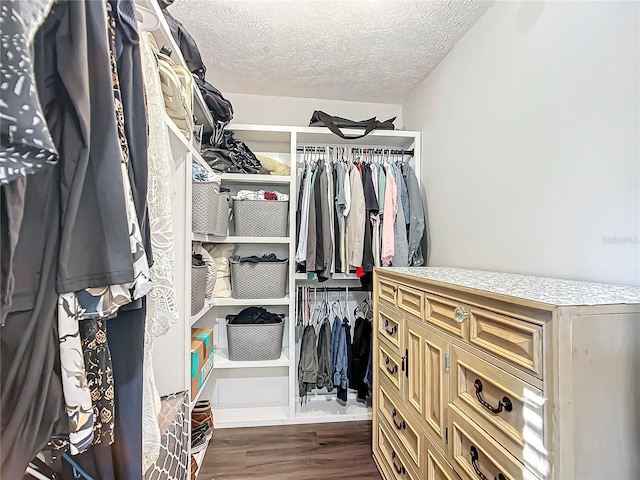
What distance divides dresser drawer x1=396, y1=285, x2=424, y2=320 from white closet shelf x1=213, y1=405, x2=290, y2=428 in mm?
1334

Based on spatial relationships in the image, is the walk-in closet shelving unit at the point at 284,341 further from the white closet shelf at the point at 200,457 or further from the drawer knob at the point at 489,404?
the drawer knob at the point at 489,404

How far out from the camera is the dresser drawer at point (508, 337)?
0.72m

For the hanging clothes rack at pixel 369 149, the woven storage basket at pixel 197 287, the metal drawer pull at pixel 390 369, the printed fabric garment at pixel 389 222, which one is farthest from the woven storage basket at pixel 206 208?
the metal drawer pull at pixel 390 369

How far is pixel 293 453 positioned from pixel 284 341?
797 mm

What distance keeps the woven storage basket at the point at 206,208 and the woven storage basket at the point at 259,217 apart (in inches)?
9.7

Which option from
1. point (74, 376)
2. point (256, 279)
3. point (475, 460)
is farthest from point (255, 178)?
point (475, 460)

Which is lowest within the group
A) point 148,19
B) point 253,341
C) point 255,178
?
point 253,341

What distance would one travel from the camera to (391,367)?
5.24 feet

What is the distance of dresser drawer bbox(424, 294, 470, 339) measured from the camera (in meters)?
1.00

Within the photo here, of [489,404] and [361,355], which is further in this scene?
[361,355]

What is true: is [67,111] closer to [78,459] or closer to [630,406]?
[78,459]

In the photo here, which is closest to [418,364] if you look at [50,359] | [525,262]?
[525,262]

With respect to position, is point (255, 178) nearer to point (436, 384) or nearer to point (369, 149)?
point (369, 149)

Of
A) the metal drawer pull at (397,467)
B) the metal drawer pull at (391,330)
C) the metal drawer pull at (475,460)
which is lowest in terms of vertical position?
the metal drawer pull at (397,467)
